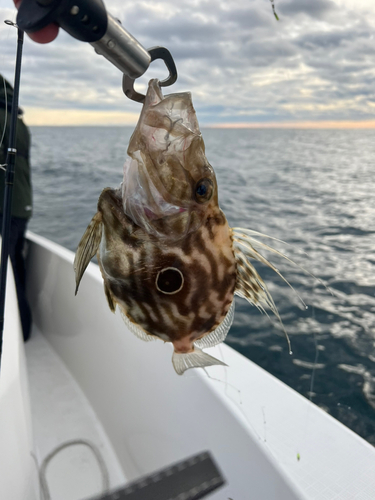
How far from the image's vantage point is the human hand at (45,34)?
2.38 ft

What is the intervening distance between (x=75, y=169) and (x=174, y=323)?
78.1 feet

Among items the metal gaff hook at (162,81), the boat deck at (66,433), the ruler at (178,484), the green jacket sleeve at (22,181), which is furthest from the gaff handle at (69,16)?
the green jacket sleeve at (22,181)

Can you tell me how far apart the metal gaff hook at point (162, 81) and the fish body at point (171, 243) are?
0.04 metres

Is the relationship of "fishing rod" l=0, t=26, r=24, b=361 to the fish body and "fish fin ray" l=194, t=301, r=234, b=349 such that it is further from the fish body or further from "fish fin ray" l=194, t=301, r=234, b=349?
"fish fin ray" l=194, t=301, r=234, b=349

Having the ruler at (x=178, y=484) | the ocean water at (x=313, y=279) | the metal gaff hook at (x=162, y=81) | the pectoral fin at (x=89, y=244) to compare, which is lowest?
the ocean water at (x=313, y=279)

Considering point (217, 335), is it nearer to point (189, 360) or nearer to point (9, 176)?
point (189, 360)

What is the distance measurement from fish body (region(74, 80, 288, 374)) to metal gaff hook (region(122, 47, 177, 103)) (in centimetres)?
4

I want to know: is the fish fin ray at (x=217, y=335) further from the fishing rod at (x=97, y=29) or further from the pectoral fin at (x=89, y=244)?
the fishing rod at (x=97, y=29)

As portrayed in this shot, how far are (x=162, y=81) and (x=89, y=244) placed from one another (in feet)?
1.42

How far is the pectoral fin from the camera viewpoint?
0.98 metres

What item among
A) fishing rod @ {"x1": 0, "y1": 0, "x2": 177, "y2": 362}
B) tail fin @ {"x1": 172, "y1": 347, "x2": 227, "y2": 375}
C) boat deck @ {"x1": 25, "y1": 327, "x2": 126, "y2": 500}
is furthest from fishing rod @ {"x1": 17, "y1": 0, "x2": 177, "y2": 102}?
boat deck @ {"x1": 25, "y1": 327, "x2": 126, "y2": 500}

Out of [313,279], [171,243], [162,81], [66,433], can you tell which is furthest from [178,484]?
[313,279]

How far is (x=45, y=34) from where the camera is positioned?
738 mm

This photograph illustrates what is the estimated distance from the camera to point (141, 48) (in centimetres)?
80
